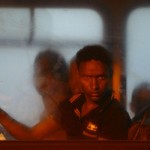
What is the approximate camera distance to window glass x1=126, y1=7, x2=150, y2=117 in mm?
1462

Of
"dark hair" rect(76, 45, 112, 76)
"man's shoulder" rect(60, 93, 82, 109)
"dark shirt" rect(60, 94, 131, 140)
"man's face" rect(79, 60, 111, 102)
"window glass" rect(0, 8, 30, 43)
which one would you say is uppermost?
"window glass" rect(0, 8, 30, 43)

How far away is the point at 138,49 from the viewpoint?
4.84ft

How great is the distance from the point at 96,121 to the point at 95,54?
0.22 m

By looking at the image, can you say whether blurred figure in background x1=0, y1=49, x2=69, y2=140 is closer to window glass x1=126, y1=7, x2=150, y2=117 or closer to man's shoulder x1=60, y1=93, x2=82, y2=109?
man's shoulder x1=60, y1=93, x2=82, y2=109

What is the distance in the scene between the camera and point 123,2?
1465 millimetres

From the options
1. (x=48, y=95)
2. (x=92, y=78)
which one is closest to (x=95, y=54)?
(x=92, y=78)

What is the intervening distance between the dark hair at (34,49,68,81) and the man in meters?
0.05

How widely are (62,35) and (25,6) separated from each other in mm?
151

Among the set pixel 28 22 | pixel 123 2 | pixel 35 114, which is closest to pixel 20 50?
pixel 28 22

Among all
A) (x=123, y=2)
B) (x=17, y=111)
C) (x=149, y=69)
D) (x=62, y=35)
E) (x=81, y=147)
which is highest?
(x=123, y=2)

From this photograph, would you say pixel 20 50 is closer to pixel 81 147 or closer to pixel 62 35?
pixel 62 35

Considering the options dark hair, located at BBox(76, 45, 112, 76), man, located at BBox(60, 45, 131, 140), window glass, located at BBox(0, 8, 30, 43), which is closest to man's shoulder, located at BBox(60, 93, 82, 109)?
man, located at BBox(60, 45, 131, 140)

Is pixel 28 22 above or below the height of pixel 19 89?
above

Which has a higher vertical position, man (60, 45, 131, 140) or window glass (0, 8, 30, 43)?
window glass (0, 8, 30, 43)
